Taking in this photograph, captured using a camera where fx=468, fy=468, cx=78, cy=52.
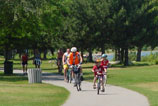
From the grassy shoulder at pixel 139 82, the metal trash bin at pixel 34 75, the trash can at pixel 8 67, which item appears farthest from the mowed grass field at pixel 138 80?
the trash can at pixel 8 67

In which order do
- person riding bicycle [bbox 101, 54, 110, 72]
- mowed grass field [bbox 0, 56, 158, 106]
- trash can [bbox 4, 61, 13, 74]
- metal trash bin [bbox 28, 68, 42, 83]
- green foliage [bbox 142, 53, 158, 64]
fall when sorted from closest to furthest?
mowed grass field [bbox 0, 56, 158, 106] → person riding bicycle [bbox 101, 54, 110, 72] → metal trash bin [bbox 28, 68, 42, 83] → trash can [bbox 4, 61, 13, 74] → green foliage [bbox 142, 53, 158, 64]

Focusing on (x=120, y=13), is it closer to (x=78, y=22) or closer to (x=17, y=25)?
(x=78, y=22)

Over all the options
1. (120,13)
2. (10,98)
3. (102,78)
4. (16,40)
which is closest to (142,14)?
(120,13)

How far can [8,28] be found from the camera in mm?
35844

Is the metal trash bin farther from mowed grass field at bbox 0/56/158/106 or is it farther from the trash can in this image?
the trash can

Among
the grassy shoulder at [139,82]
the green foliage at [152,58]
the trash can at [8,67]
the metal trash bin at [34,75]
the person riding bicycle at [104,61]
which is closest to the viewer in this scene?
the grassy shoulder at [139,82]

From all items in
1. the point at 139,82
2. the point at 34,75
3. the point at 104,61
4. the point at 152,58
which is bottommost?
the point at 139,82

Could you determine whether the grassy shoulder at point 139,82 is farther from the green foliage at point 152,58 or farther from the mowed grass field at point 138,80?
the green foliage at point 152,58

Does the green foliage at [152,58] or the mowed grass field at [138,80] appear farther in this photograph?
the green foliage at [152,58]

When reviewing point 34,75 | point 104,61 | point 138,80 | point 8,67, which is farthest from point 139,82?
point 8,67

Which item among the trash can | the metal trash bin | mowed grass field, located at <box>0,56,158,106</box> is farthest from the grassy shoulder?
the trash can

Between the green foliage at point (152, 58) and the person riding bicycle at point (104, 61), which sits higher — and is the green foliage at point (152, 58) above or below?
below

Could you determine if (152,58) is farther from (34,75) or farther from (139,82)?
(34,75)

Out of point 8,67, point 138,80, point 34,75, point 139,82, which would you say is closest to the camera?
point 34,75
